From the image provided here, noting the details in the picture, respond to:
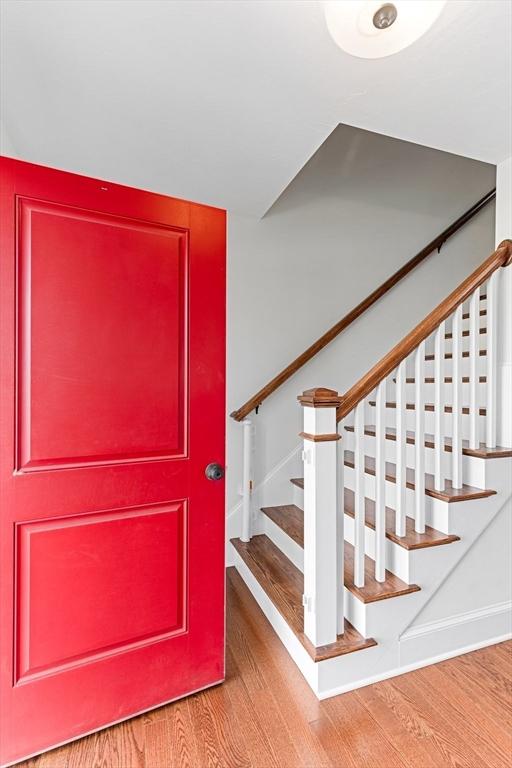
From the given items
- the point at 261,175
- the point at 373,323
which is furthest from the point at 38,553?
the point at 373,323

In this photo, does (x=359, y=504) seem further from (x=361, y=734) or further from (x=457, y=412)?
(x=361, y=734)

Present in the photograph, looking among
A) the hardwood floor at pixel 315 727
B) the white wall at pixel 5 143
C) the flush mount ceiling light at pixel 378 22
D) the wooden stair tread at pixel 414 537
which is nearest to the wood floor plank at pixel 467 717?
the hardwood floor at pixel 315 727

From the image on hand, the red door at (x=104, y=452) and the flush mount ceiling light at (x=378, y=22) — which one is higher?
the flush mount ceiling light at (x=378, y=22)

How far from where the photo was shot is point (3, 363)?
123 cm

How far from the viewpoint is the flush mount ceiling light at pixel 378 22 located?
1167 mm

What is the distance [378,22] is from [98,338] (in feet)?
4.28

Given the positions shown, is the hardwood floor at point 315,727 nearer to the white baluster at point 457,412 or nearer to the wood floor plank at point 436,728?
the wood floor plank at point 436,728

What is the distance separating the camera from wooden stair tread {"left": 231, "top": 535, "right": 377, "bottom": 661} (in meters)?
1.54

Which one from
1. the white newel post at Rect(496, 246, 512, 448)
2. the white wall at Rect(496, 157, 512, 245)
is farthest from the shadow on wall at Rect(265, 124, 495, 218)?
the white newel post at Rect(496, 246, 512, 448)

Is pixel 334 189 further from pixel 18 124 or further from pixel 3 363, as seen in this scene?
pixel 3 363

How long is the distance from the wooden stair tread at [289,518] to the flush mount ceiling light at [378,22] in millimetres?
2079

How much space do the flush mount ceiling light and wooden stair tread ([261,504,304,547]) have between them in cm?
208

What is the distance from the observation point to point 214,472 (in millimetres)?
1534

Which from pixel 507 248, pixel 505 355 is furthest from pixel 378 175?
pixel 505 355
